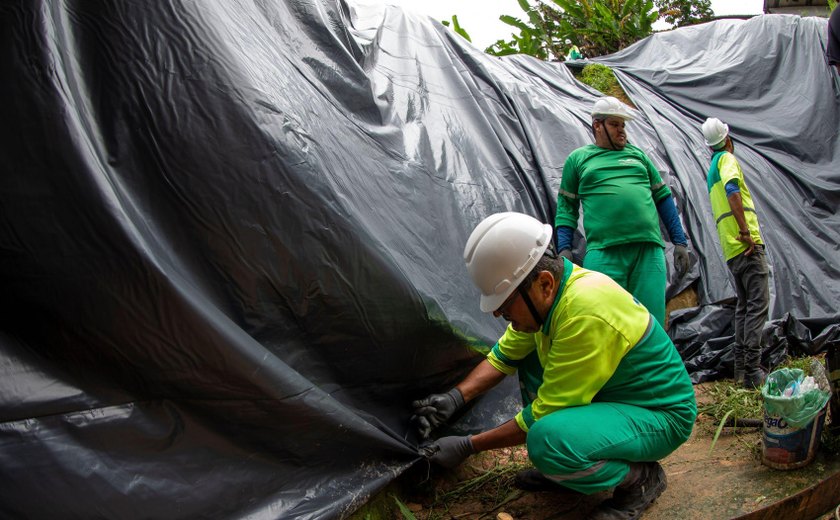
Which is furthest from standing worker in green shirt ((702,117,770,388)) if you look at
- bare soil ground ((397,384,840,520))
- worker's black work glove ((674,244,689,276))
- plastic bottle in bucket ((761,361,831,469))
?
plastic bottle in bucket ((761,361,831,469))

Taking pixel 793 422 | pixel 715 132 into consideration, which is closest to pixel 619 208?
pixel 715 132

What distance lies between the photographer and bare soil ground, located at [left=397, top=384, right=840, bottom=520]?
2.38 meters

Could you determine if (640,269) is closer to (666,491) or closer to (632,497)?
(666,491)

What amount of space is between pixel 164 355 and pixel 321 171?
0.82m

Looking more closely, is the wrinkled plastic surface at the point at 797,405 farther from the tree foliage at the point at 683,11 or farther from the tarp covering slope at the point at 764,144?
the tree foliage at the point at 683,11

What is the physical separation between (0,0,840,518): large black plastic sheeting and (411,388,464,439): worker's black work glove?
0.06 metres

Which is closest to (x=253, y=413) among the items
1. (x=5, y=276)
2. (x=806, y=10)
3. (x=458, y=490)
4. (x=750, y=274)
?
(x=5, y=276)

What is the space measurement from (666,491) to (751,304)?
1602 mm

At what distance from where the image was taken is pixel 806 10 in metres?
10.9

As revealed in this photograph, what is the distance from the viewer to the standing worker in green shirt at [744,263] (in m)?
3.63

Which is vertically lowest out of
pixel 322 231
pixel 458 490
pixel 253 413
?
pixel 458 490

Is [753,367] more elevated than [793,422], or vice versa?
[793,422]

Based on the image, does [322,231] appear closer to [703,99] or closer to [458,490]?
[458,490]

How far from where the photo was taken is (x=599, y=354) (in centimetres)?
205
